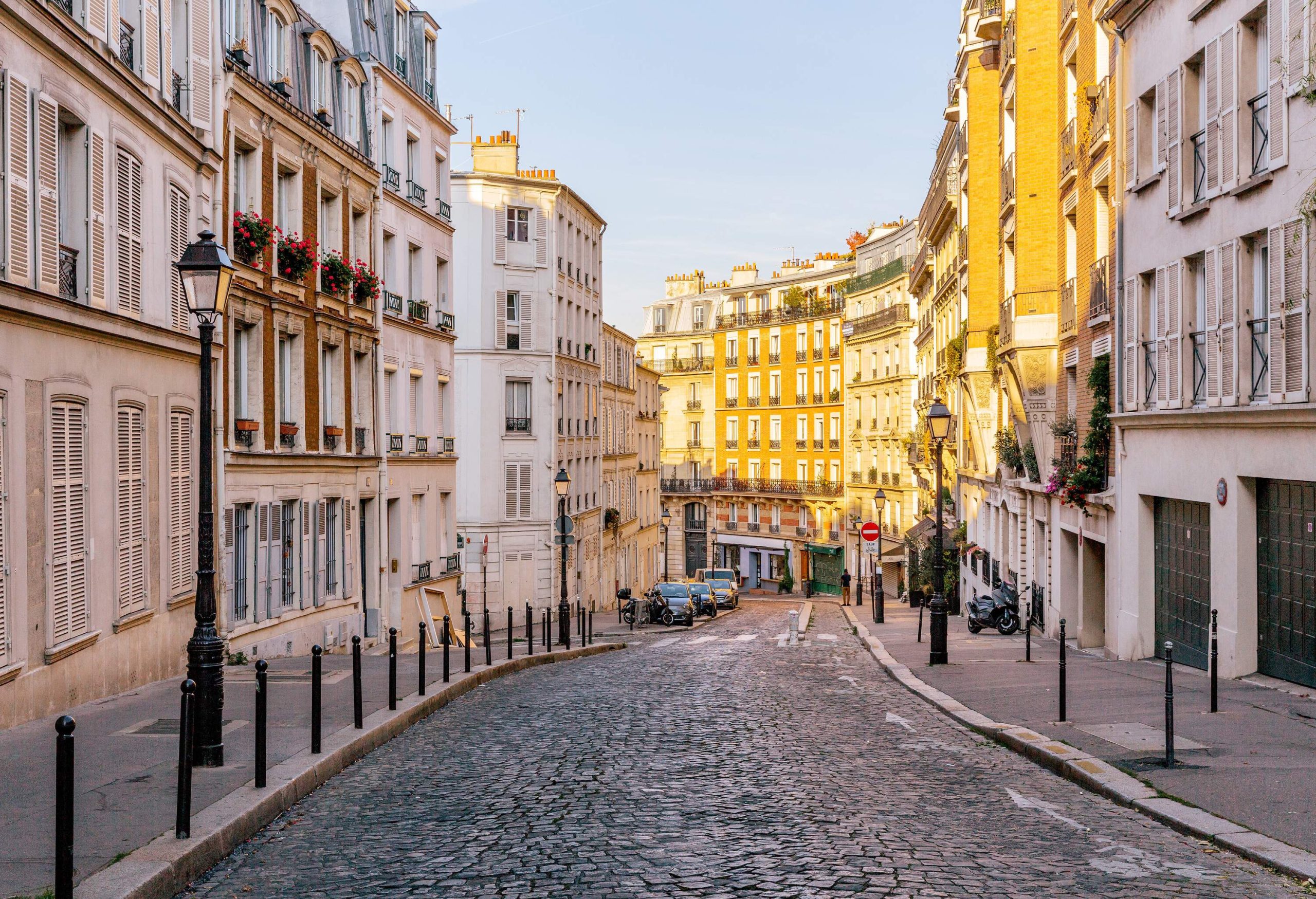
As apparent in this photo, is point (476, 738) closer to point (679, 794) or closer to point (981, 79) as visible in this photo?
point (679, 794)

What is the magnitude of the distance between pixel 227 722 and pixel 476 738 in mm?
2304

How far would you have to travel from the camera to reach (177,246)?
59.4 feet

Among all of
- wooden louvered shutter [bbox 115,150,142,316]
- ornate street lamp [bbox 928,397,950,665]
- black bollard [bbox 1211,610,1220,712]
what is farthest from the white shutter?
black bollard [bbox 1211,610,1220,712]

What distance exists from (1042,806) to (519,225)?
134ft

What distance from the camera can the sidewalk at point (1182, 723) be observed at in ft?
30.5

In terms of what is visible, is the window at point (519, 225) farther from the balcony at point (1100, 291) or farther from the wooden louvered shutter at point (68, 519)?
Result: the wooden louvered shutter at point (68, 519)

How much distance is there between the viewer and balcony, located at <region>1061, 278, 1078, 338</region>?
1002 inches

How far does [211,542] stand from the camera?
10352 millimetres

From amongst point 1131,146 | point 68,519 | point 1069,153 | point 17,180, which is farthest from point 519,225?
point 17,180

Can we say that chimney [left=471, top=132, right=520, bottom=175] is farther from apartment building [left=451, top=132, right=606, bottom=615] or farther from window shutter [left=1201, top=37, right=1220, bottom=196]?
window shutter [left=1201, top=37, right=1220, bottom=196]

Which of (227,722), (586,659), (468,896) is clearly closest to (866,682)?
(586,659)

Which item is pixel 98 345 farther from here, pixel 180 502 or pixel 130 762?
pixel 130 762

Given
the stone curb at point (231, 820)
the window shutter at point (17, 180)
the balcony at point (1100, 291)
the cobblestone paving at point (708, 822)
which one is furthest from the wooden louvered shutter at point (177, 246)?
the balcony at point (1100, 291)

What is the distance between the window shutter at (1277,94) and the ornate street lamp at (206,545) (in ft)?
37.3
